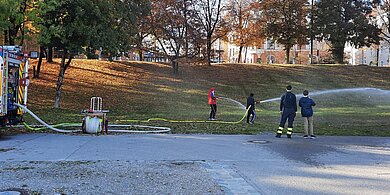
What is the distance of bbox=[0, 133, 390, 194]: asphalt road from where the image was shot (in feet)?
23.4

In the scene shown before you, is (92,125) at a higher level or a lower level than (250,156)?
higher

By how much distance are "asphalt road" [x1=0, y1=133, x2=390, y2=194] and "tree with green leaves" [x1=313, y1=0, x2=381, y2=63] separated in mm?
35389

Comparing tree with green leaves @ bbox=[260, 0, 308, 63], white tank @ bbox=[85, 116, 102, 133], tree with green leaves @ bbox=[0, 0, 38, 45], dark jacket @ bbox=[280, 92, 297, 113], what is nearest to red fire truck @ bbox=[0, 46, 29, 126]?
white tank @ bbox=[85, 116, 102, 133]

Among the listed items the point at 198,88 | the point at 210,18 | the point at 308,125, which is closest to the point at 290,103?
the point at 308,125

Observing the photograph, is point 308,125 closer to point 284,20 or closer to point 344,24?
point 284,20

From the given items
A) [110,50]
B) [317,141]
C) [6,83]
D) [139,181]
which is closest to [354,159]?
[317,141]

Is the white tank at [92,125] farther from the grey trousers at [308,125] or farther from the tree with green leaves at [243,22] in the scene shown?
the tree with green leaves at [243,22]

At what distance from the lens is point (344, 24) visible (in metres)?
46.8

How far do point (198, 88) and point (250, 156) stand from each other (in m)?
26.9

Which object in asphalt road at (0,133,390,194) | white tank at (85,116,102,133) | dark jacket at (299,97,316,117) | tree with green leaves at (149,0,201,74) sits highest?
tree with green leaves at (149,0,201,74)

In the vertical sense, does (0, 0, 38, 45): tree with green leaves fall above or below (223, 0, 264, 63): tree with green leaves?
below

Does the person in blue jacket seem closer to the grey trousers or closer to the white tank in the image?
the grey trousers

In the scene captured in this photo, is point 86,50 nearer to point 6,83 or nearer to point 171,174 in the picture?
point 6,83

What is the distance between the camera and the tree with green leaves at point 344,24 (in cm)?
4669
